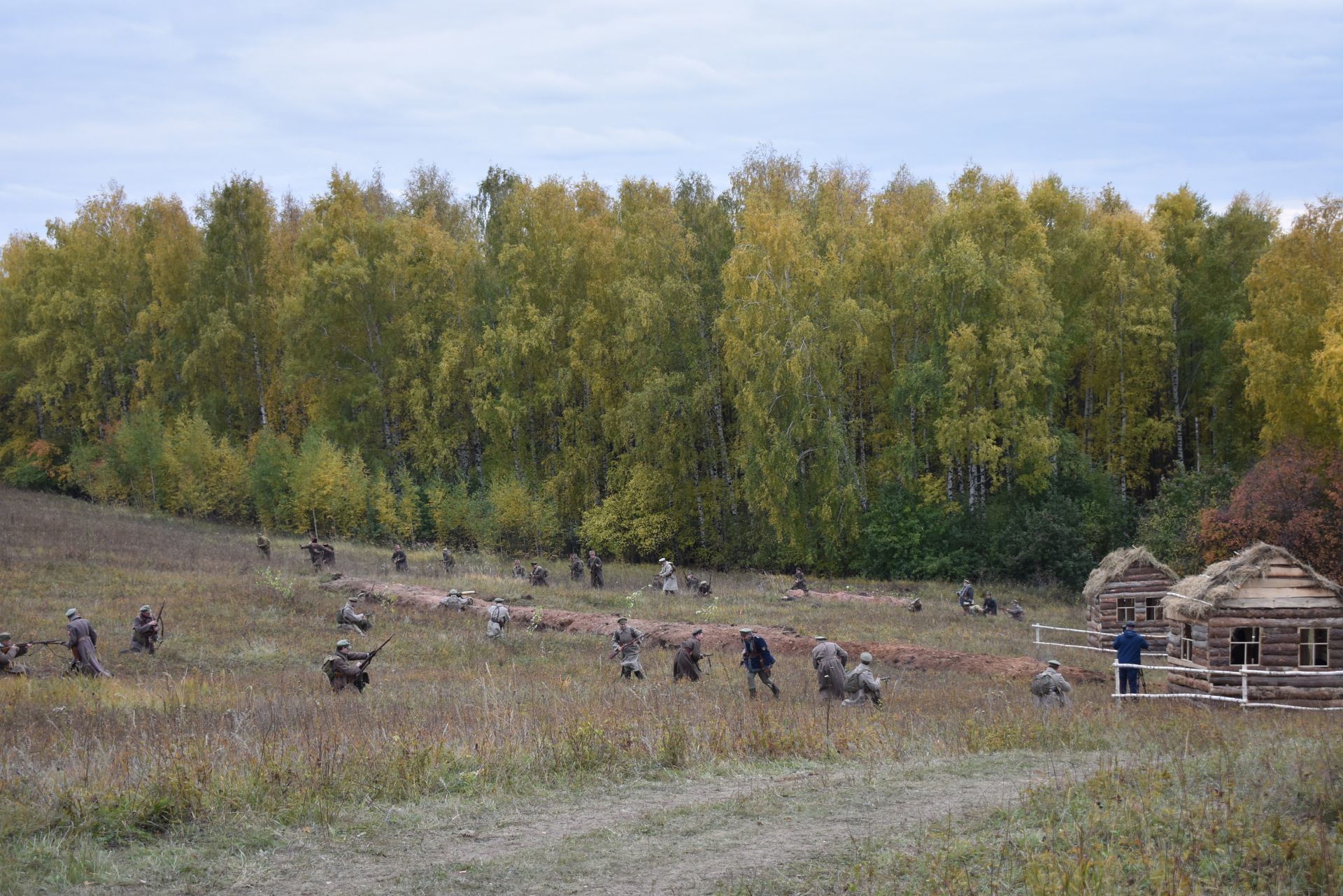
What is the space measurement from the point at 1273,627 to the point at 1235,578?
111 centimetres

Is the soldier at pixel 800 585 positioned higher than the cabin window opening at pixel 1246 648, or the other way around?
the cabin window opening at pixel 1246 648

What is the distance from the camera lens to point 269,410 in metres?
61.1

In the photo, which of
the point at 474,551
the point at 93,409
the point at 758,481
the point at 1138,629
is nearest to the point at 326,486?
the point at 474,551

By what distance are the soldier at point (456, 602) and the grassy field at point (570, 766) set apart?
18.7 ft

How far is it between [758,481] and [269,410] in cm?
3230

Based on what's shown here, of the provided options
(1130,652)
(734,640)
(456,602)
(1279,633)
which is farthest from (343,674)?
(1279,633)

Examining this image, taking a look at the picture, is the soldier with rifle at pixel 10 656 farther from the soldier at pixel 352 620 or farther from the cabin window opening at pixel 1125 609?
the cabin window opening at pixel 1125 609

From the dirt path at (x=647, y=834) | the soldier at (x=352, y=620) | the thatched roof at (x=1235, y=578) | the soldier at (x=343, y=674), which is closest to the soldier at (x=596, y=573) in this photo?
the soldier at (x=352, y=620)

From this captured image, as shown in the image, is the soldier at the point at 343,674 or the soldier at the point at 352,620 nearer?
the soldier at the point at 343,674

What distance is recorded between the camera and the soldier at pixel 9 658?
58.2 feet

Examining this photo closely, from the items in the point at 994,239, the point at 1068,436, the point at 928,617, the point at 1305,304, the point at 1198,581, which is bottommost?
Answer: the point at 928,617

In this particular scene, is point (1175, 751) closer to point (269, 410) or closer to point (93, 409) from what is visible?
point (269, 410)

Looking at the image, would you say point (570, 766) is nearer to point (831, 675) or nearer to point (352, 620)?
point (831, 675)

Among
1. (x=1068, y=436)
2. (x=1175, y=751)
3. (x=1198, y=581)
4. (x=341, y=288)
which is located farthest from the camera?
(x=341, y=288)
